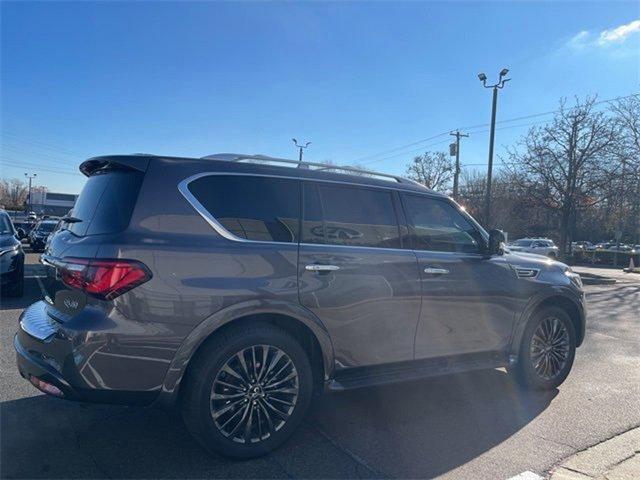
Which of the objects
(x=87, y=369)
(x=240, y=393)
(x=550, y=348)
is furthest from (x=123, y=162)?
(x=550, y=348)

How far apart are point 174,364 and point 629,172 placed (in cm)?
2562

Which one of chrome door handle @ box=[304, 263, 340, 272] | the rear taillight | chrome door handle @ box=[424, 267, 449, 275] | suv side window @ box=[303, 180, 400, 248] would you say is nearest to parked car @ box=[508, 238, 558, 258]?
chrome door handle @ box=[424, 267, 449, 275]

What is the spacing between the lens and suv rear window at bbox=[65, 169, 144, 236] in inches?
123

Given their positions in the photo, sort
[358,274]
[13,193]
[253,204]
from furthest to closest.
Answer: [13,193], [358,274], [253,204]

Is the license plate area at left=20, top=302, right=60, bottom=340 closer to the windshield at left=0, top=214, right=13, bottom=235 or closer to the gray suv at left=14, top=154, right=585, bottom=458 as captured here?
the gray suv at left=14, top=154, right=585, bottom=458

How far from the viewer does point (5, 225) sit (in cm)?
938

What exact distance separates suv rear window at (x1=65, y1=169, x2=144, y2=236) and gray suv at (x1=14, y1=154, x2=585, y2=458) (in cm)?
1

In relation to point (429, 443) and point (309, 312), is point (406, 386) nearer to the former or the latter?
point (429, 443)

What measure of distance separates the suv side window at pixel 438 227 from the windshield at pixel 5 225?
26.5 feet

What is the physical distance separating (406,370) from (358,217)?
1277mm

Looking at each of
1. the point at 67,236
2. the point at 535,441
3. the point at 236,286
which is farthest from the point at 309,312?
the point at 535,441

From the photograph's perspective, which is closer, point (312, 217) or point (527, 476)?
point (527, 476)

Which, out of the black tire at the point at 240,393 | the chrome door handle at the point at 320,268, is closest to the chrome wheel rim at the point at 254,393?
the black tire at the point at 240,393

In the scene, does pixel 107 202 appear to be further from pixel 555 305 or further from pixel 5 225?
pixel 5 225
